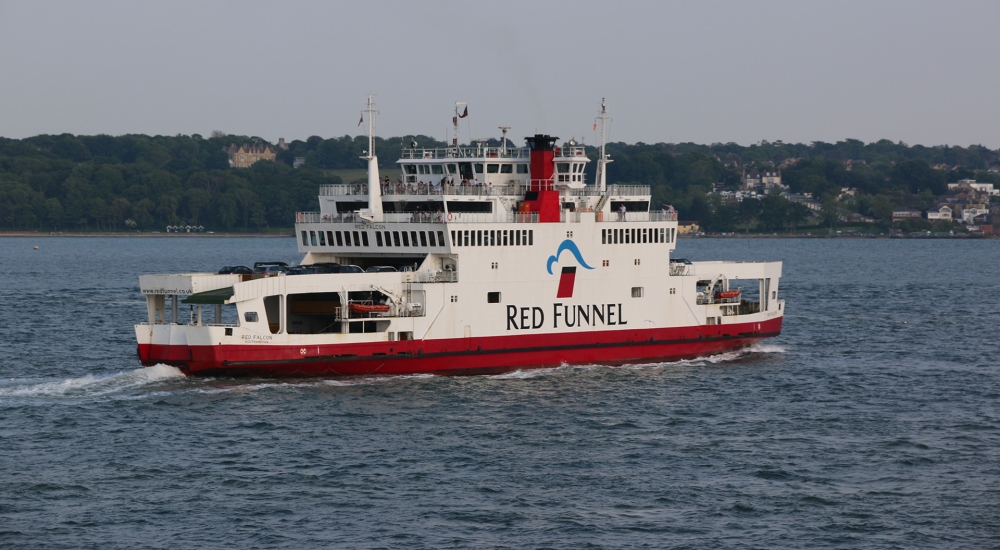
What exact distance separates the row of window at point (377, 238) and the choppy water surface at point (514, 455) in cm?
533

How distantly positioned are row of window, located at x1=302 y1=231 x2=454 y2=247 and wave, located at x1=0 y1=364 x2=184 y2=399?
8.78 meters

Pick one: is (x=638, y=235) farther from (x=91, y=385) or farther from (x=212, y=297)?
(x=91, y=385)

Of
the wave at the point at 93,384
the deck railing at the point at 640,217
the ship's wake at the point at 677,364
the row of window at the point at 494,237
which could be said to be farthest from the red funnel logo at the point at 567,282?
the wave at the point at 93,384

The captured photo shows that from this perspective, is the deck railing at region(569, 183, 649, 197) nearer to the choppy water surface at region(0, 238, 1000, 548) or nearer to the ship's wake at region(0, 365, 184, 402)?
the choppy water surface at region(0, 238, 1000, 548)

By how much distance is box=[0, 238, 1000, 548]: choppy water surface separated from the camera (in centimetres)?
2900

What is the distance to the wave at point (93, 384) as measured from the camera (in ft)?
139

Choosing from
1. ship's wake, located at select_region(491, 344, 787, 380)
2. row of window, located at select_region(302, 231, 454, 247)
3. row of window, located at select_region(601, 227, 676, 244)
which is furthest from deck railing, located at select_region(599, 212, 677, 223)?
row of window, located at select_region(302, 231, 454, 247)

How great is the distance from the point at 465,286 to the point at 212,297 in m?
9.51

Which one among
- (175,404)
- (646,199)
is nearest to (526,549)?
(175,404)

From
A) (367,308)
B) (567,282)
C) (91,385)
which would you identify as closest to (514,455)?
(367,308)

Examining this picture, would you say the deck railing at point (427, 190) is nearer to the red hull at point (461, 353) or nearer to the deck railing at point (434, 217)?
the deck railing at point (434, 217)

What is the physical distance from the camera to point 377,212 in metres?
48.4

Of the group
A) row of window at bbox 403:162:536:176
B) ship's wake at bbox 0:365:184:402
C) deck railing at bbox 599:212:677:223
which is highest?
row of window at bbox 403:162:536:176

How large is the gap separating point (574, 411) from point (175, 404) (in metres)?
12.8
